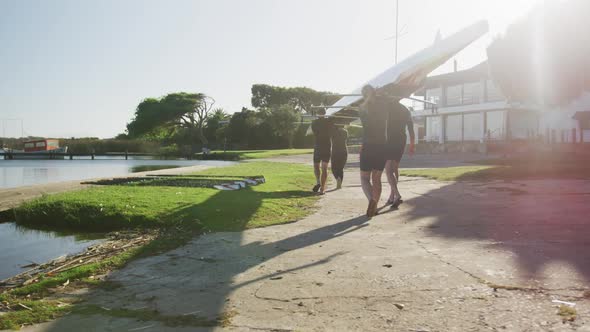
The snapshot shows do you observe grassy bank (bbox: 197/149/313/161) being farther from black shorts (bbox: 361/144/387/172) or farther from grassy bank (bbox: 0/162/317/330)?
black shorts (bbox: 361/144/387/172)

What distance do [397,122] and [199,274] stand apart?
512 centimetres

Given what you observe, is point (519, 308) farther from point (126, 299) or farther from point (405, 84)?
point (405, 84)

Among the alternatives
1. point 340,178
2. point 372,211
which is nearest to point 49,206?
point 372,211

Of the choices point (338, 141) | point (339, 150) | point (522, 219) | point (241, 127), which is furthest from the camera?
point (241, 127)

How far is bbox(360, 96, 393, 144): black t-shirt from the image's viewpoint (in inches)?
247

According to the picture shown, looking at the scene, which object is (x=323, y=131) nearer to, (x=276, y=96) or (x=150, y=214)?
(x=150, y=214)

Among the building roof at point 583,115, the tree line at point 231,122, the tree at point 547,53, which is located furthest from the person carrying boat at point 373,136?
the tree line at point 231,122

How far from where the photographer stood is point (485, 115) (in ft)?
126

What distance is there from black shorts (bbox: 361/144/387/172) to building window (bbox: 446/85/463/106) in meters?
40.0

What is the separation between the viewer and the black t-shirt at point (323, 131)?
9.77 metres

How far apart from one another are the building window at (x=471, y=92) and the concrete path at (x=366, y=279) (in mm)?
39576

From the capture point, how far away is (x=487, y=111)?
38.0m

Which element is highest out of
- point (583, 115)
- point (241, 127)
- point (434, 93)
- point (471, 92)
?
point (434, 93)

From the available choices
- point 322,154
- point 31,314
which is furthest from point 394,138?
point 31,314
